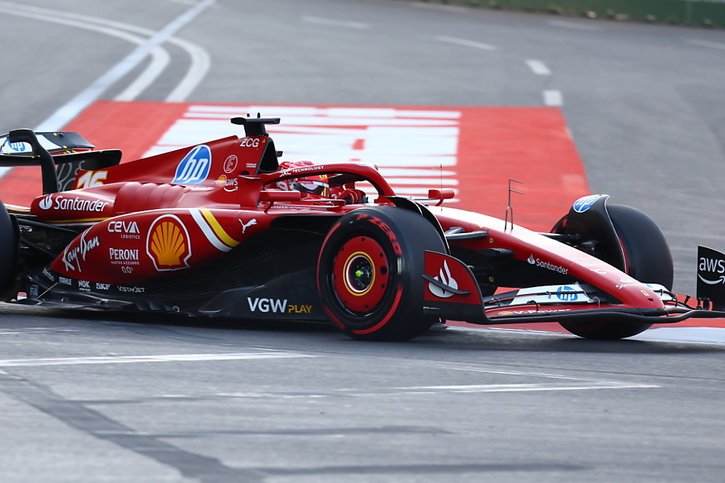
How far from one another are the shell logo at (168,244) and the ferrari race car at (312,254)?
0.01 meters

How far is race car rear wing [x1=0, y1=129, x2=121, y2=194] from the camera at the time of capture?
34.7ft

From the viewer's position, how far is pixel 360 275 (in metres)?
A: 8.32

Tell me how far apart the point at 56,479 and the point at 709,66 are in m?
23.3

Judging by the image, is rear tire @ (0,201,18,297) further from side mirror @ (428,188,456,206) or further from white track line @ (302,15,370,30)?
white track line @ (302,15,370,30)

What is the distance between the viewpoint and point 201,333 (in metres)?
8.81

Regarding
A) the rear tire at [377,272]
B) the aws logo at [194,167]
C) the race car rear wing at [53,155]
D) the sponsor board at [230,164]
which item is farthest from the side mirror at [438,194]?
the race car rear wing at [53,155]

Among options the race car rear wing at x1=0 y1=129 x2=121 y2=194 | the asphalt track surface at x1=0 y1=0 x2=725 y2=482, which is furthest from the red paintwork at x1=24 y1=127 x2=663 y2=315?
the race car rear wing at x1=0 y1=129 x2=121 y2=194

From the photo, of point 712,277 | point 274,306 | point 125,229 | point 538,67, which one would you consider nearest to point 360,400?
point 274,306

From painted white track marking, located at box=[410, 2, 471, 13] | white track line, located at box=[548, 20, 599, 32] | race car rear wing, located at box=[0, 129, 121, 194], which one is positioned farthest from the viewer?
painted white track marking, located at box=[410, 2, 471, 13]

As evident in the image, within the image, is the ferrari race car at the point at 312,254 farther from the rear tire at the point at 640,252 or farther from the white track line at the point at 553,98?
the white track line at the point at 553,98

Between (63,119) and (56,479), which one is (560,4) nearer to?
(63,119)

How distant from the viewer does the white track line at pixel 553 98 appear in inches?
862

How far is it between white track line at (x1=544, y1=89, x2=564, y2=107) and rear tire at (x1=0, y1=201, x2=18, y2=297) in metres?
13.3

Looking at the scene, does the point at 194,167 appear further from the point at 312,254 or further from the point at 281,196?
the point at 312,254
